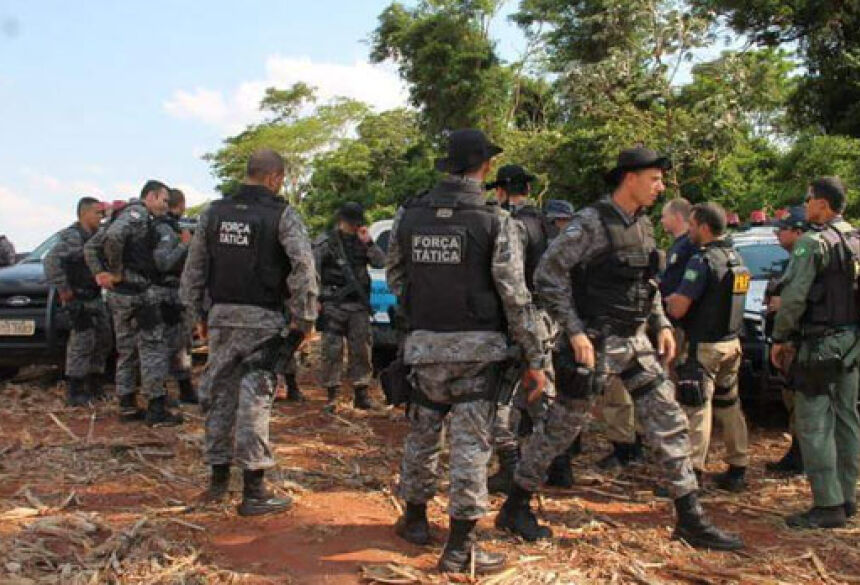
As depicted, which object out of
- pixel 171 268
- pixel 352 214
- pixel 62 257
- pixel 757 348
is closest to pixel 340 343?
pixel 352 214

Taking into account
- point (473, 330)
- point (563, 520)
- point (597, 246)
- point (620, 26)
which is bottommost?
point (563, 520)

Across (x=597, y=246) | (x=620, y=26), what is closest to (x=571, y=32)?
(x=620, y=26)

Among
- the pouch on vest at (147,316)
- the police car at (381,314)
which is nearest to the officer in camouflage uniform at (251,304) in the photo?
the pouch on vest at (147,316)

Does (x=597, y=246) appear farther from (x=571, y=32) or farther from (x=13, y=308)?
(x=571, y=32)

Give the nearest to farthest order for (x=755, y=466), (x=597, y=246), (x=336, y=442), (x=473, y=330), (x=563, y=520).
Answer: (x=473, y=330) → (x=597, y=246) → (x=563, y=520) → (x=755, y=466) → (x=336, y=442)

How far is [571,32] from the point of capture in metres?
25.3

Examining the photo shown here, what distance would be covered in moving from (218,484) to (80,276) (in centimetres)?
384

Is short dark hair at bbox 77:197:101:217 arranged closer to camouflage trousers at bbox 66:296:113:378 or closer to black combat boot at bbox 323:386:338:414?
camouflage trousers at bbox 66:296:113:378

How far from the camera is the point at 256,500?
179 inches

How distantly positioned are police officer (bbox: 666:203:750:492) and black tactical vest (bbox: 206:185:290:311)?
8.26 feet

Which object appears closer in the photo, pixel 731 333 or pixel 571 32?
pixel 731 333

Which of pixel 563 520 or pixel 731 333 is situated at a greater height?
pixel 731 333

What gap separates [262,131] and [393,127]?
9.67m

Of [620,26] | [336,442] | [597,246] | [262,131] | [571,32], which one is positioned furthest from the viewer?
[262,131]
